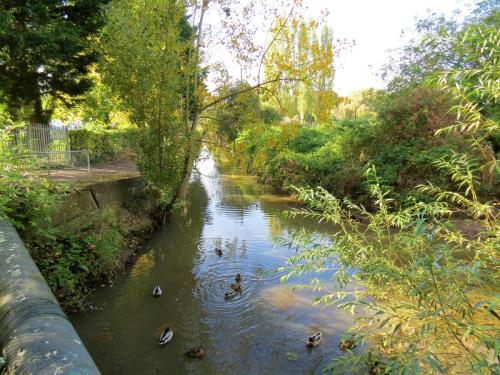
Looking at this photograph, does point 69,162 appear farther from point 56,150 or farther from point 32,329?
point 32,329

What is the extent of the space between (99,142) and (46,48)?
31.6 feet

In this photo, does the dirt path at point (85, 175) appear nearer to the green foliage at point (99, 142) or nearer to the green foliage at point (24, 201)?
the green foliage at point (99, 142)

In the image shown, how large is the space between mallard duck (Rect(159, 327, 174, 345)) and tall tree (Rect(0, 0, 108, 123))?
894 centimetres

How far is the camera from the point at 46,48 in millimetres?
10750

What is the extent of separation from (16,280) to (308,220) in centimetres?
1254

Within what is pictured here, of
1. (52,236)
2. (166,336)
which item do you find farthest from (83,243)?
(166,336)

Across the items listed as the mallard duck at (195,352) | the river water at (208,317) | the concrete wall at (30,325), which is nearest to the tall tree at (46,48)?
the river water at (208,317)

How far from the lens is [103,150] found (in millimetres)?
20641

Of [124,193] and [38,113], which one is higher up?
[38,113]

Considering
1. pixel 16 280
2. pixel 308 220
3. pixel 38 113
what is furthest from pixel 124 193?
pixel 16 280

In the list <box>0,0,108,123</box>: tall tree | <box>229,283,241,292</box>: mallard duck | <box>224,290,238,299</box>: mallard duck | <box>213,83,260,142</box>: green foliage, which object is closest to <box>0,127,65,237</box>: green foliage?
<box>224,290,238,299</box>: mallard duck

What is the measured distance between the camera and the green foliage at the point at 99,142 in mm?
17594

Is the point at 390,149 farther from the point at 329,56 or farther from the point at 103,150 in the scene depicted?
the point at 103,150

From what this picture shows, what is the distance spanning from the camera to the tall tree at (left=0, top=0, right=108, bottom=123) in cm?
1029
